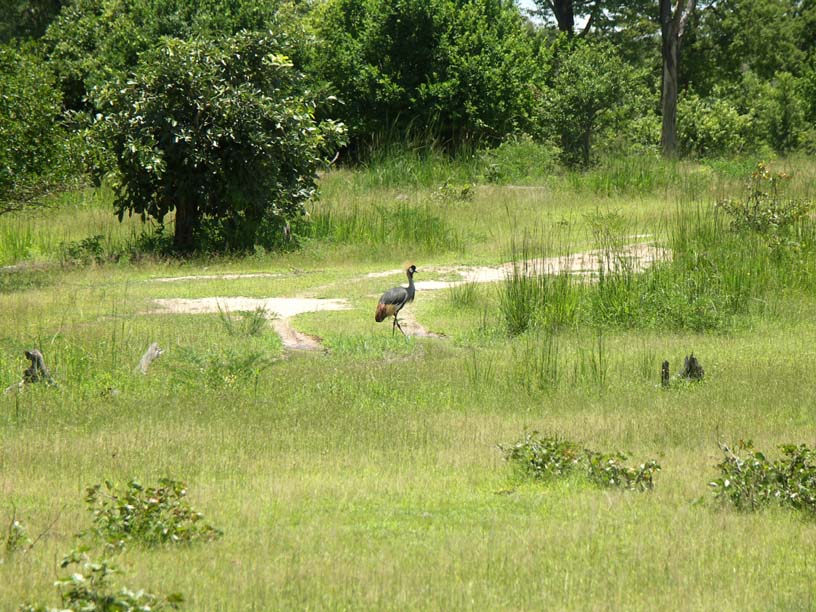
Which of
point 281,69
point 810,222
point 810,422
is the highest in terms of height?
point 281,69

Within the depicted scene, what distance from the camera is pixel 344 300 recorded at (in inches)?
531

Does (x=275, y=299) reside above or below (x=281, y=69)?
below

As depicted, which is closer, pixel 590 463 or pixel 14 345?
pixel 590 463

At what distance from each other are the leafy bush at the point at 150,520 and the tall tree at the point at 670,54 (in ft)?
74.1

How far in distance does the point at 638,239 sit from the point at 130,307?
759 cm

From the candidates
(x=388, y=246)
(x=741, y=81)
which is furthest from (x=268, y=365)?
(x=741, y=81)

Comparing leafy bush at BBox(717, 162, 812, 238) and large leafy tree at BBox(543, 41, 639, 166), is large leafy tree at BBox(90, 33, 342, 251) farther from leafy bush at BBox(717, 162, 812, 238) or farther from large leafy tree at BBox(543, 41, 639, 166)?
large leafy tree at BBox(543, 41, 639, 166)

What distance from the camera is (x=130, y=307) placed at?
42.1 feet

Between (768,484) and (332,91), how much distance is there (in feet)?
67.1

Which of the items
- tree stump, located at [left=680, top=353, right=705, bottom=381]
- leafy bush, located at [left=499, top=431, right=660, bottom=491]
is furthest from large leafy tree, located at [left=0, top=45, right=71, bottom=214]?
leafy bush, located at [left=499, top=431, right=660, bottom=491]

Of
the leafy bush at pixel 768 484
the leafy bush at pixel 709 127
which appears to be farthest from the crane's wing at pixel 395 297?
the leafy bush at pixel 709 127

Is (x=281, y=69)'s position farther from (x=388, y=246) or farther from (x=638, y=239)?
(x=638, y=239)

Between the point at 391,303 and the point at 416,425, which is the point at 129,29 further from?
the point at 416,425

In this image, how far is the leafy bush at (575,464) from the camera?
22.0 ft
